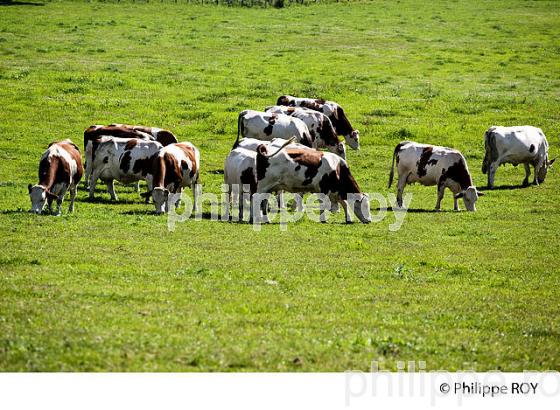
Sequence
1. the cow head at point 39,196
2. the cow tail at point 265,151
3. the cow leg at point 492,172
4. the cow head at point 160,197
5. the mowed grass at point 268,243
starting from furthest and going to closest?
the cow leg at point 492,172
the cow head at point 160,197
the cow tail at point 265,151
the cow head at point 39,196
the mowed grass at point 268,243

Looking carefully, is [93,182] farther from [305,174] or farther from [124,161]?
[305,174]

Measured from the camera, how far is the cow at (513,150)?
113 ft

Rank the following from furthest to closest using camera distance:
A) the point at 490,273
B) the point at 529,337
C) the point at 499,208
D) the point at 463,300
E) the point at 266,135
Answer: the point at 266,135 < the point at 499,208 < the point at 490,273 < the point at 463,300 < the point at 529,337

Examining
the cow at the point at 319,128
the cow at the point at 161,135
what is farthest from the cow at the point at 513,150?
the cow at the point at 161,135

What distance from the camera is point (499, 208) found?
29.1 meters

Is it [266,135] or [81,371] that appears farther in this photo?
[266,135]

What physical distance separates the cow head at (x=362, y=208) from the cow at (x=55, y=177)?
7.79m

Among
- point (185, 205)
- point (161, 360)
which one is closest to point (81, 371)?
point (161, 360)

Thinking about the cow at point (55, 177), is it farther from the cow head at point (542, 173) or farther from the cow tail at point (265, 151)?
the cow head at point (542, 173)

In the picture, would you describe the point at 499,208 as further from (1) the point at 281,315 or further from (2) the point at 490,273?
(1) the point at 281,315

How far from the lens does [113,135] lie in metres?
30.0

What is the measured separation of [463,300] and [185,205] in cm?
1271

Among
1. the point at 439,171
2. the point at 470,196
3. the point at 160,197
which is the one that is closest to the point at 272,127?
the point at 439,171

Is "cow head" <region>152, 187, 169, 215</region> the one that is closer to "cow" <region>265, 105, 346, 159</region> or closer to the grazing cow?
the grazing cow
